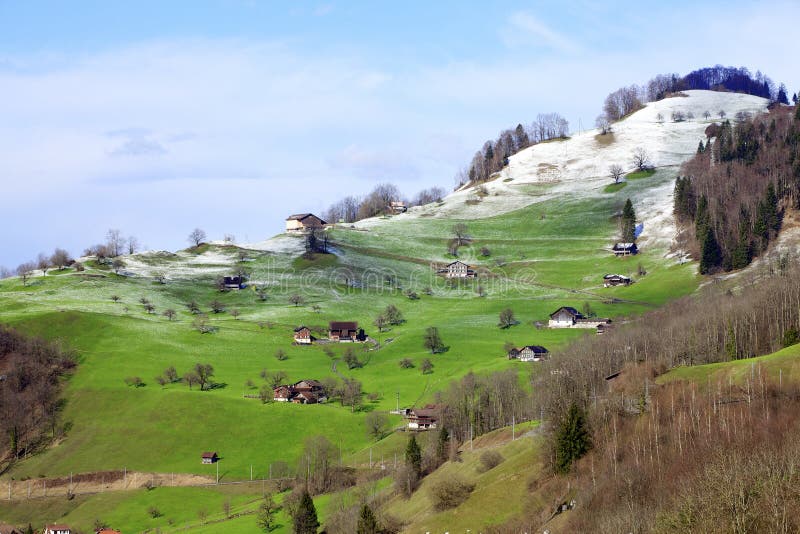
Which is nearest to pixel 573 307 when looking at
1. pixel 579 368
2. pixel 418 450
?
pixel 579 368

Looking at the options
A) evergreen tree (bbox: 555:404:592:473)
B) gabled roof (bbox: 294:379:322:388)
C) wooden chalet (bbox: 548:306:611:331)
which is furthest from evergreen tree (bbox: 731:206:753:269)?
evergreen tree (bbox: 555:404:592:473)

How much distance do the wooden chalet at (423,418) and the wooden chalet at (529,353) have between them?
2582 centimetres

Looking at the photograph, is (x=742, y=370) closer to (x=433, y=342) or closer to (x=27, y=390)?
(x=433, y=342)

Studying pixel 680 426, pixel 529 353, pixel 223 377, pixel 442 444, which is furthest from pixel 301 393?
pixel 680 426

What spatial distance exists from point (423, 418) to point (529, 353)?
3082cm

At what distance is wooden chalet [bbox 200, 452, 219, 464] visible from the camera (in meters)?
130

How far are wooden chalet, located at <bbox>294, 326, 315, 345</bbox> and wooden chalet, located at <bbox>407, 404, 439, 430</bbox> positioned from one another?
5167 centimetres

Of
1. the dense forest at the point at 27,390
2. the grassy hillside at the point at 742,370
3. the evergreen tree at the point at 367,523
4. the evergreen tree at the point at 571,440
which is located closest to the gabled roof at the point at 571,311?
the grassy hillside at the point at 742,370

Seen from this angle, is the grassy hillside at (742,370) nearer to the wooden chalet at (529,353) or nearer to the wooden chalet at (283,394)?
the wooden chalet at (529,353)

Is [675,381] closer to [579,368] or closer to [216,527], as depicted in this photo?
[579,368]

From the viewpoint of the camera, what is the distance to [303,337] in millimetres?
183500

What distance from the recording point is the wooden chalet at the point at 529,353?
506 feet

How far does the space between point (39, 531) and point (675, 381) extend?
262 feet

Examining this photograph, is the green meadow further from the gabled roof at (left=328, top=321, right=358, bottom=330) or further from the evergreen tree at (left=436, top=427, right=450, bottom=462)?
the evergreen tree at (left=436, top=427, right=450, bottom=462)
